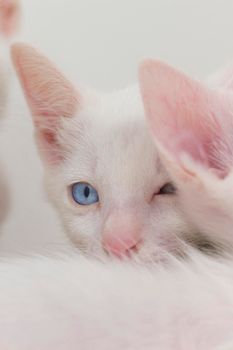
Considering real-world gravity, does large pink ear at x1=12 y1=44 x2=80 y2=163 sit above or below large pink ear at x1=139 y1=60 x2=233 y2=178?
above

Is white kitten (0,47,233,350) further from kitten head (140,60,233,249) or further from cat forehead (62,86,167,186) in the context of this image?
cat forehead (62,86,167,186)

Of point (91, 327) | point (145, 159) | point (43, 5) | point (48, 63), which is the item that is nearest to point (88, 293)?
point (91, 327)

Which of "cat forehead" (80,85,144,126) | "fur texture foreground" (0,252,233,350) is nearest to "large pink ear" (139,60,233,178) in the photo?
"fur texture foreground" (0,252,233,350)

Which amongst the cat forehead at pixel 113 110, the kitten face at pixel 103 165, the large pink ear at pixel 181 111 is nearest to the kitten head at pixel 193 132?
the large pink ear at pixel 181 111

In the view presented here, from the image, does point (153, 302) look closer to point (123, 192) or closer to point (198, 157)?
point (198, 157)

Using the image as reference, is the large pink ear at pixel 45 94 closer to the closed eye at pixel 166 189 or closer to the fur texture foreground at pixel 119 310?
the closed eye at pixel 166 189

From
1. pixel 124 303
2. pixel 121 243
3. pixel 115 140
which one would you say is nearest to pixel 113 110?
pixel 115 140
